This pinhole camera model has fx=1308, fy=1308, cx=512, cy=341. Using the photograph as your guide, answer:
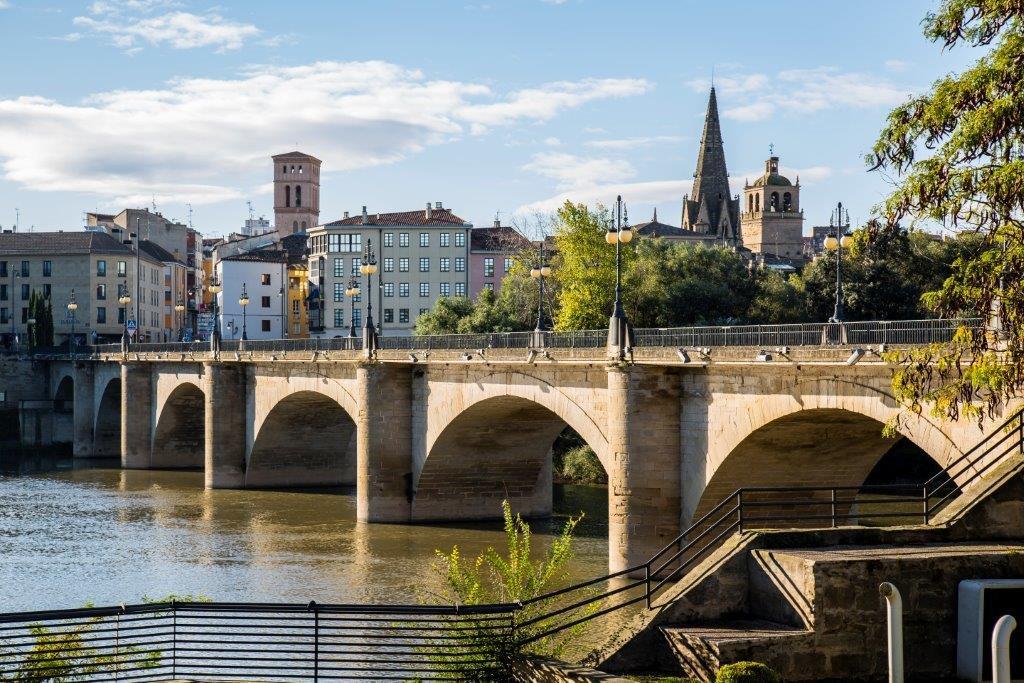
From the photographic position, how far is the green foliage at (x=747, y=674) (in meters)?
15.5

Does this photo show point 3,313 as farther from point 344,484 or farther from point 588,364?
point 588,364

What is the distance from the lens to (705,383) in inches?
1243

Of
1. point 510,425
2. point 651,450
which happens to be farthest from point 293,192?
point 651,450

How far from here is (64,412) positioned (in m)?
94.7

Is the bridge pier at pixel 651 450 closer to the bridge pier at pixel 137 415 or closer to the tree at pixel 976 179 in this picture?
the tree at pixel 976 179

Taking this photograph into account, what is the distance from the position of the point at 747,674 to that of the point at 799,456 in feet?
54.1

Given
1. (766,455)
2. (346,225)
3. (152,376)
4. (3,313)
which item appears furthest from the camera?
(3,313)

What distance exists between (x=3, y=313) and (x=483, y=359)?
9416cm

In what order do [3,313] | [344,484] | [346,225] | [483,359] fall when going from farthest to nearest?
[3,313] → [346,225] → [344,484] → [483,359]

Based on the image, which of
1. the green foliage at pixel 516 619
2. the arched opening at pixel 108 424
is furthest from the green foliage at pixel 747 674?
the arched opening at pixel 108 424

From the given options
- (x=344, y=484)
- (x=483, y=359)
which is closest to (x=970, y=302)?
(x=483, y=359)

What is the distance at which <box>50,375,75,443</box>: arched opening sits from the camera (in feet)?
304

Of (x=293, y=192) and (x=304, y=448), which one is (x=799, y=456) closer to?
(x=304, y=448)

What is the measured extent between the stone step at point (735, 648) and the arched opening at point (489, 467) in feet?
84.5
